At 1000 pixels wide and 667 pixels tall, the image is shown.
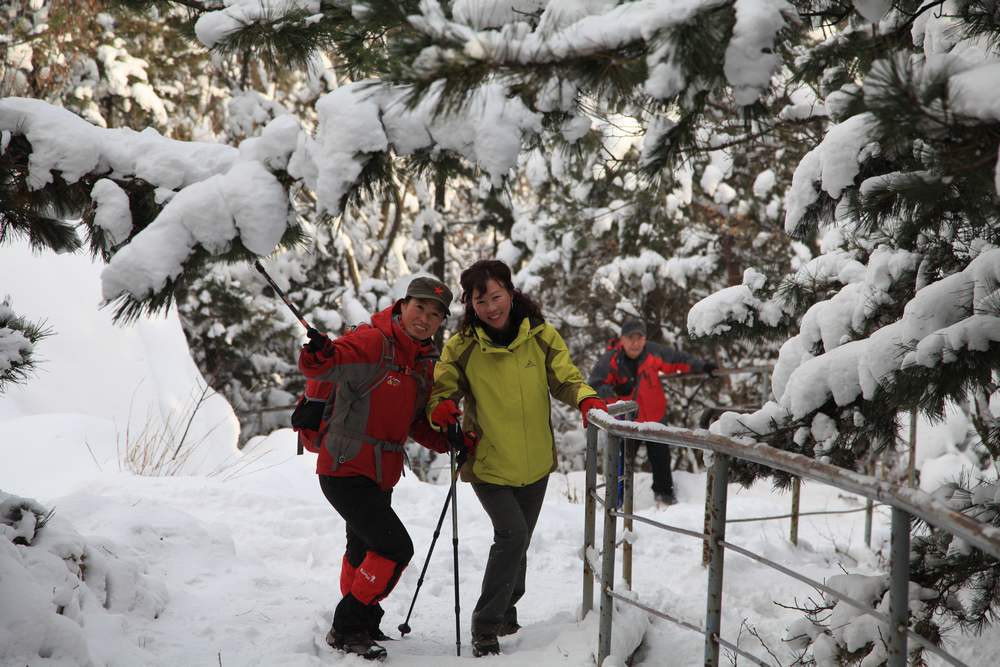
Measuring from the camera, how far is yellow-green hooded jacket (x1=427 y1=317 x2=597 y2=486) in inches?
164

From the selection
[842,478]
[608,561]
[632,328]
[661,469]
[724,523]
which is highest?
[842,478]

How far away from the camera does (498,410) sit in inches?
165

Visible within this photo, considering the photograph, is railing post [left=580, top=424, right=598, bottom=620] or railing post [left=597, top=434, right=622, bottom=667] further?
railing post [left=580, top=424, right=598, bottom=620]

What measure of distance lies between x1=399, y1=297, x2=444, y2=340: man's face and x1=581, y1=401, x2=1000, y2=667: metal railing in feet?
3.00

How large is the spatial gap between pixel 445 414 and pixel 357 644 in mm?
1160

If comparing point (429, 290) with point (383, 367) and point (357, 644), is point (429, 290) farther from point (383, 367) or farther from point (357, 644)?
point (357, 644)

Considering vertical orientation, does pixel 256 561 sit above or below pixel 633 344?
below

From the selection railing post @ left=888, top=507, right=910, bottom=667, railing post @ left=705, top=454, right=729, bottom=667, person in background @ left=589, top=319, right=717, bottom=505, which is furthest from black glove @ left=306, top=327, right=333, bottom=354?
person in background @ left=589, top=319, right=717, bottom=505

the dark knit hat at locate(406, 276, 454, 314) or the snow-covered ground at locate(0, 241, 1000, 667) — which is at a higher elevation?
the dark knit hat at locate(406, 276, 454, 314)

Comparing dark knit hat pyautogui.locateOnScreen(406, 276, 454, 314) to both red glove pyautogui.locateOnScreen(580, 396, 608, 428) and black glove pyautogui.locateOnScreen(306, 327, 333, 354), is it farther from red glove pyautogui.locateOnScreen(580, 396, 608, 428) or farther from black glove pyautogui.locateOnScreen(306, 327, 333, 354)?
red glove pyautogui.locateOnScreen(580, 396, 608, 428)

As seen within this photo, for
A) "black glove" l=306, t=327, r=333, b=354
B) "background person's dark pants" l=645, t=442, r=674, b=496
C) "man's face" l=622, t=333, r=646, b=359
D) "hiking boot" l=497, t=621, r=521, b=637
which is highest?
"black glove" l=306, t=327, r=333, b=354

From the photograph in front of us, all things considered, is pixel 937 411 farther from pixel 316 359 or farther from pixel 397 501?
pixel 397 501

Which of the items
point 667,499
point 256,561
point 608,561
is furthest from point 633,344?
point 608,561

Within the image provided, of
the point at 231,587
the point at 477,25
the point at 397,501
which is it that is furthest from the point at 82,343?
the point at 477,25
